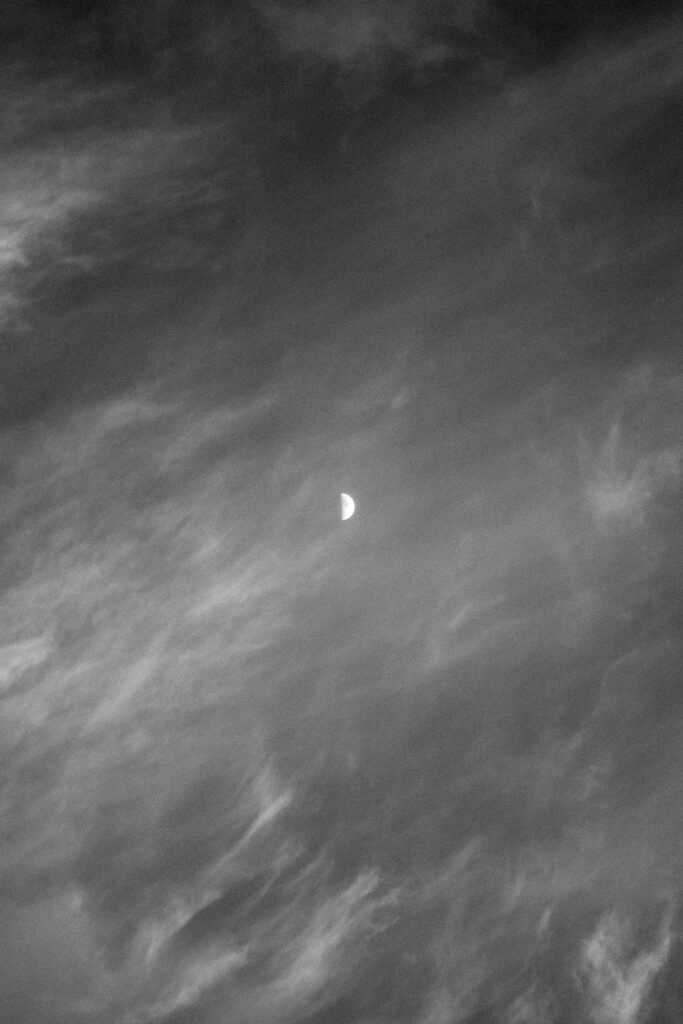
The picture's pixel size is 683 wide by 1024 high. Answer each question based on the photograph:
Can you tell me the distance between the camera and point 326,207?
271ft

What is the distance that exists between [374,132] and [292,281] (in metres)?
12.3

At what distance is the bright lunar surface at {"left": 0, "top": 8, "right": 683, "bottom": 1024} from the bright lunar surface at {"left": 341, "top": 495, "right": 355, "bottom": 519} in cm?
24

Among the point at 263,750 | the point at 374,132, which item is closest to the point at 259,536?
the point at 263,750

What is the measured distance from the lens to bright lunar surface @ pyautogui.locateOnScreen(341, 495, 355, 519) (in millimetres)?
82875

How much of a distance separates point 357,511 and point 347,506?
833mm

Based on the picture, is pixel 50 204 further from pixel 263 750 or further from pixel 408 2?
pixel 263 750

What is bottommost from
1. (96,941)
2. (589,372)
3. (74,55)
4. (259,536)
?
(96,941)

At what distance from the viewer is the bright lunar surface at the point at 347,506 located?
82.9 meters

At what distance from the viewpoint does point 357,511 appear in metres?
83.1

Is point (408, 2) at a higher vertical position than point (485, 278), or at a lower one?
higher

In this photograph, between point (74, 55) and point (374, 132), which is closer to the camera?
point (74, 55)

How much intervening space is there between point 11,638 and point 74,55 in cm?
3990

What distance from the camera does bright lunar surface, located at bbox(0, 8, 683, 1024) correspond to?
79.8 m

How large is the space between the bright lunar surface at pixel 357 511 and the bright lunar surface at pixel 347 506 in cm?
24
